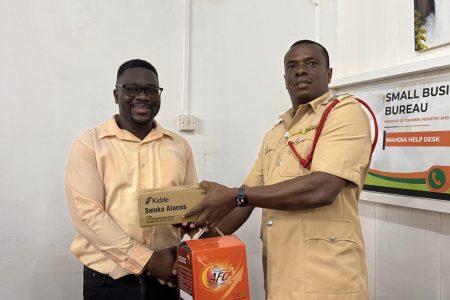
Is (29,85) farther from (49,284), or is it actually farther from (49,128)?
(49,284)

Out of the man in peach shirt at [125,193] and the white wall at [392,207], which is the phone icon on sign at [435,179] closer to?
the white wall at [392,207]

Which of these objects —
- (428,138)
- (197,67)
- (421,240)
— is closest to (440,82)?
(428,138)

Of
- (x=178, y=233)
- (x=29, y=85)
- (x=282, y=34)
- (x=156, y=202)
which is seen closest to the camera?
(x=156, y=202)

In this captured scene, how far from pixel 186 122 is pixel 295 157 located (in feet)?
3.14

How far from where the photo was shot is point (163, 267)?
1.24 meters

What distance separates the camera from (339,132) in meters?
1.14

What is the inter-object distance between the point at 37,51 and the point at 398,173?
1877mm

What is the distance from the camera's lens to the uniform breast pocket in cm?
123

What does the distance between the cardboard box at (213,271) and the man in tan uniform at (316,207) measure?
0.13 meters

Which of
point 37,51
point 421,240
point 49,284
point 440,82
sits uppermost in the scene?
point 37,51

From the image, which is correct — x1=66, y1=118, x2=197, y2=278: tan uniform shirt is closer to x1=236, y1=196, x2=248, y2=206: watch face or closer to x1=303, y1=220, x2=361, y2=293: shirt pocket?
x1=236, y1=196, x2=248, y2=206: watch face

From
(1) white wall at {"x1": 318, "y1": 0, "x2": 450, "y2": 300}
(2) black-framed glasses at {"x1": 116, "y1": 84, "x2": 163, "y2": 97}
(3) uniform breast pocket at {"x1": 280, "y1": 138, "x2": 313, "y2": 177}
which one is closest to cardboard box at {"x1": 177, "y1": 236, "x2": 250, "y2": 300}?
(3) uniform breast pocket at {"x1": 280, "y1": 138, "x2": 313, "y2": 177}

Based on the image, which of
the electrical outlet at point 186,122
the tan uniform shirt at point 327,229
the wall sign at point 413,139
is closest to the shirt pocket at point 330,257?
the tan uniform shirt at point 327,229

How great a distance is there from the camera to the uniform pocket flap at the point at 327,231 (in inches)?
46.0
